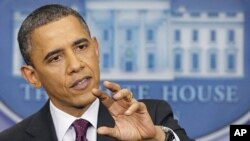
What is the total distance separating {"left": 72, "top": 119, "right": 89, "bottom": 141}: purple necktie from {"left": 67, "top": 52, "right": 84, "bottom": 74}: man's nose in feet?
0.54

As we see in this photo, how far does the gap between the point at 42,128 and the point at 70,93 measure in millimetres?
201

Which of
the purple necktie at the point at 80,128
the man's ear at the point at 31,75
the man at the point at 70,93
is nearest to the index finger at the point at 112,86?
the man at the point at 70,93

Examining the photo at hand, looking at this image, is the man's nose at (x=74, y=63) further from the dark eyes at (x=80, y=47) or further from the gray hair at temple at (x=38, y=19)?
the gray hair at temple at (x=38, y=19)

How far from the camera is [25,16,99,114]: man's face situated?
1353mm

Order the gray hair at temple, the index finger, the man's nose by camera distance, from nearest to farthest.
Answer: the index finger < the man's nose < the gray hair at temple

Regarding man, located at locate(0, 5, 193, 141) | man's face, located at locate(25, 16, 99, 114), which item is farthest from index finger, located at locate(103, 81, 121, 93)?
man's face, located at locate(25, 16, 99, 114)

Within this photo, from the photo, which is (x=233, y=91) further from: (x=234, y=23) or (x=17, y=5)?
(x=17, y=5)

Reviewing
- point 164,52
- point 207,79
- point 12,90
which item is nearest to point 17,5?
point 12,90

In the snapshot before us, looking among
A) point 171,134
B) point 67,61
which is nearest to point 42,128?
point 67,61

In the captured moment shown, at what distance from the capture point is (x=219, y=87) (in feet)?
6.81

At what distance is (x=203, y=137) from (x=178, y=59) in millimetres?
308

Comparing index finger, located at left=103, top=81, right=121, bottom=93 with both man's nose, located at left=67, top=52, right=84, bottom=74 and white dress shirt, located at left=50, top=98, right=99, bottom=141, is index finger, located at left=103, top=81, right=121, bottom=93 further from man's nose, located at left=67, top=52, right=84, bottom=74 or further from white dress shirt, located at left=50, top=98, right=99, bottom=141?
white dress shirt, located at left=50, top=98, right=99, bottom=141

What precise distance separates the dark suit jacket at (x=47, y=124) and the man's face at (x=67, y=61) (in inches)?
3.4

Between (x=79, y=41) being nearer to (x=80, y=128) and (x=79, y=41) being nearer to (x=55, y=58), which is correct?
(x=55, y=58)
